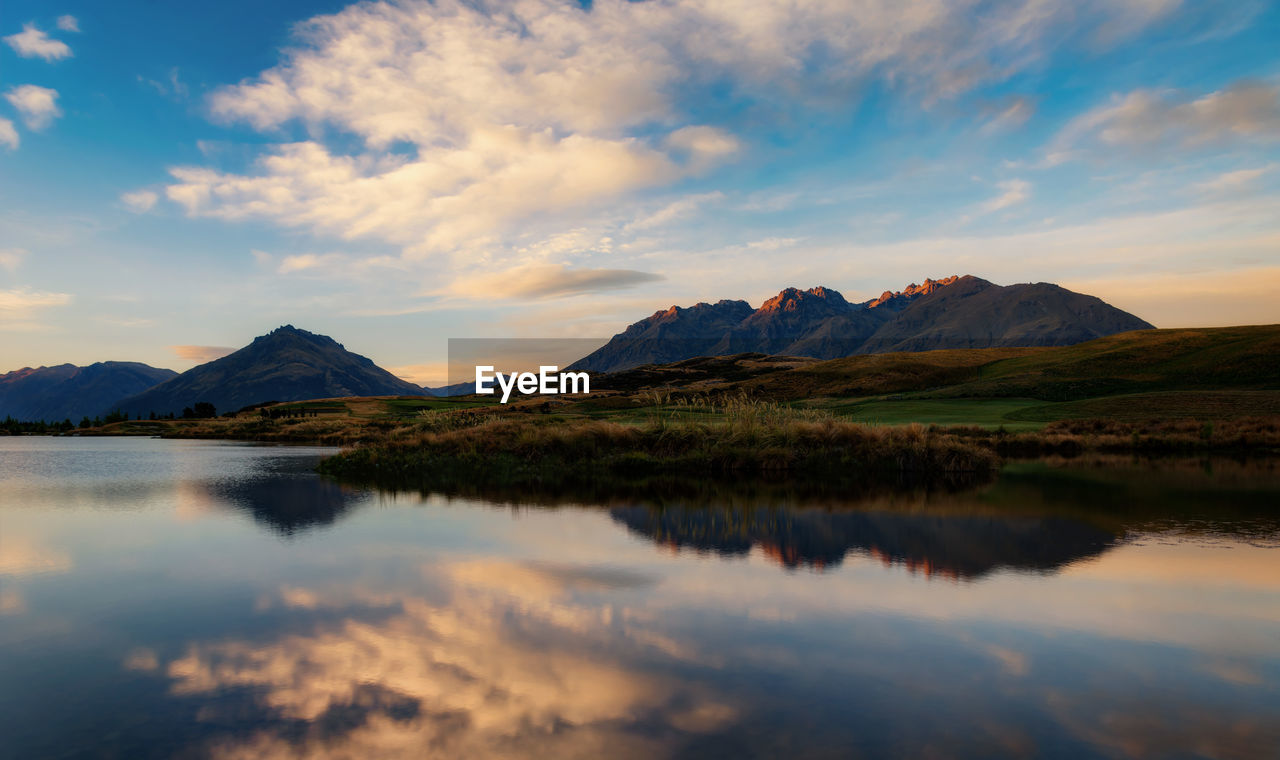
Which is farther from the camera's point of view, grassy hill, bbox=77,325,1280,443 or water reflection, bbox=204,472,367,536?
grassy hill, bbox=77,325,1280,443

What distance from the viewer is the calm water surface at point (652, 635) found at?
5164 millimetres

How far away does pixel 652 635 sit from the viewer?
7.32 metres

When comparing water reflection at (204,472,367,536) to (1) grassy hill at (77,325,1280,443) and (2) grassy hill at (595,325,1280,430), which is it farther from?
(2) grassy hill at (595,325,1280,430)

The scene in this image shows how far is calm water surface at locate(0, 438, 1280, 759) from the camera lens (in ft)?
16.9

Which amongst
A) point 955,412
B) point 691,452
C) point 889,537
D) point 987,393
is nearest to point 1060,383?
point 987,393

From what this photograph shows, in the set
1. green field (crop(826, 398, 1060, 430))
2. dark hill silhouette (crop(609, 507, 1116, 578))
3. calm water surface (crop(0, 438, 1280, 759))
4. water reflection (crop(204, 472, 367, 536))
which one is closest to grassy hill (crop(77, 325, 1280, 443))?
green field (crop(826, 398, 1060, 430))

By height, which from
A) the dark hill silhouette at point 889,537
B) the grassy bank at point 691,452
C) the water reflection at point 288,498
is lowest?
the dark hill silhouette at point 889,537

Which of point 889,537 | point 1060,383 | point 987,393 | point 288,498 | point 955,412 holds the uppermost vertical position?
point 1060,383

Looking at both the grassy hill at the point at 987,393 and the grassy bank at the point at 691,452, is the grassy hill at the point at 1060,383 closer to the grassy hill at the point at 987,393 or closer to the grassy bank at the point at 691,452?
the grassy hill at the point at 987,393

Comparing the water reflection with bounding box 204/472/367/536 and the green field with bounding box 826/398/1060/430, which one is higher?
the green field with bounding box 826/398/1060/430

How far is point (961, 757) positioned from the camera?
4727mm

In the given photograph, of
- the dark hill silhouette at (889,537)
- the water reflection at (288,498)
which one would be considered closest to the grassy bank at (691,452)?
the water reflection at (288,498)

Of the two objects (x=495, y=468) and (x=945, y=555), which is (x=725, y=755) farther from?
(x=495, y=468)

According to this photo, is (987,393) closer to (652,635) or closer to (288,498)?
(288,498)
